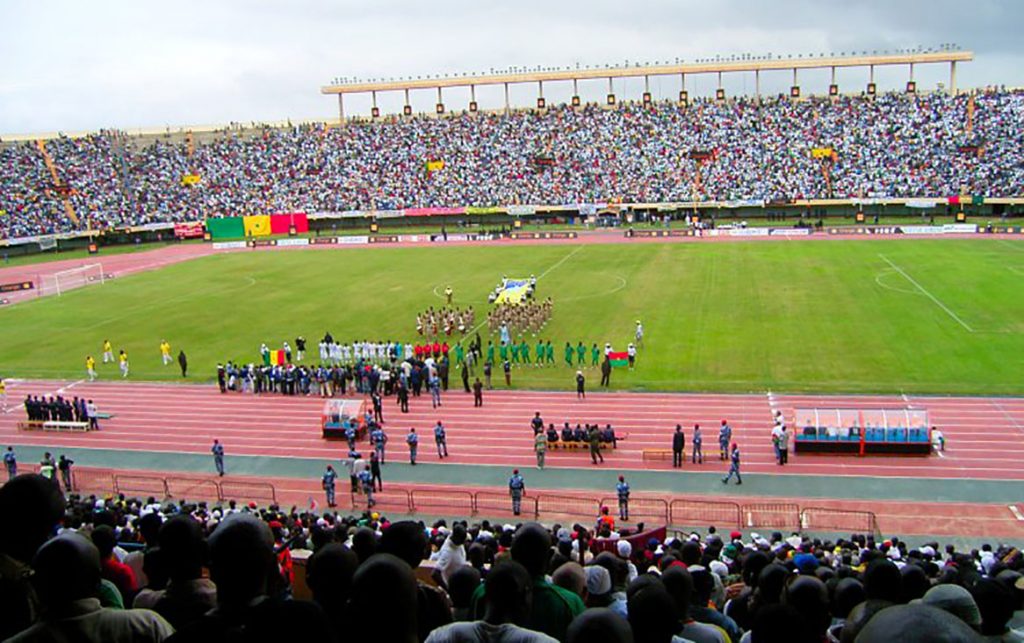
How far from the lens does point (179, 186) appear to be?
291 ft

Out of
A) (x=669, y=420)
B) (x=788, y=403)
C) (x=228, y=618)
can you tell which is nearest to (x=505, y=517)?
(x=669, y=420)

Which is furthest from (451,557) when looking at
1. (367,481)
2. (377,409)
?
(377,409)

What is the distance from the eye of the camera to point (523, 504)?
803 inches

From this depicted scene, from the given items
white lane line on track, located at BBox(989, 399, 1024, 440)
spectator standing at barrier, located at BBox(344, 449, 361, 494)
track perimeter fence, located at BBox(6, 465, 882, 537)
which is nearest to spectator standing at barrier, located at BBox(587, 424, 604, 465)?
track perimeter fence, located at BBox(6, 465, 882, 537)

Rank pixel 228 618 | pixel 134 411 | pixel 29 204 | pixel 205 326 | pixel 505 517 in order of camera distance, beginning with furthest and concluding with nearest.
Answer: pixel 29 204, pixel 205 326, pixel 134 411, pixel 505 517, pixel 228 618

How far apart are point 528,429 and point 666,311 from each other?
1569 centimetres

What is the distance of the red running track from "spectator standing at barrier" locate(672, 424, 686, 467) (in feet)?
1.10

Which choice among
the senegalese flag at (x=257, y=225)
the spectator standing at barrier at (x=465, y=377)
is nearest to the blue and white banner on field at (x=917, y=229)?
the spectator standing at barrier at (x=465, y=377)

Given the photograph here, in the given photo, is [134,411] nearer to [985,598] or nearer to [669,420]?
[669,420]

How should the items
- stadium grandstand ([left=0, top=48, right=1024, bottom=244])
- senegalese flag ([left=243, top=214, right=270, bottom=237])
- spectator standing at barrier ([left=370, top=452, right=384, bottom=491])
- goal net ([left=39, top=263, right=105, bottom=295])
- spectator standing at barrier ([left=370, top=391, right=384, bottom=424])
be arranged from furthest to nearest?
senegalese flag ([left=243, top=214, right=270, bottom=237]) → stadium grandstand ([left=0, top=48, right=1024, bottom=244]) → goal net ([left=39, top=263, right=105, bottom=295]) → spectator standing at barrier ([left=370, top=391, right=384, bottom=424]) → spectator standing at barrier ([left=370, top=452, right=384, bottom=491])

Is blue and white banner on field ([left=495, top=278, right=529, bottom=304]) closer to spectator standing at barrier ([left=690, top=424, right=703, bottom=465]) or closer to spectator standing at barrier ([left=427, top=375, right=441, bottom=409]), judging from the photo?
spectator standing at barrier ([left=427, top=375, right=441, bottom=409])

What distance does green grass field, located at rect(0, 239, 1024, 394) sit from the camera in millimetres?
30453

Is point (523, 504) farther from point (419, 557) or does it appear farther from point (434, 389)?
point (419, 557)

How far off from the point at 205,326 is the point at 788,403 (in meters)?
28.2
